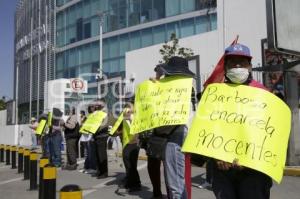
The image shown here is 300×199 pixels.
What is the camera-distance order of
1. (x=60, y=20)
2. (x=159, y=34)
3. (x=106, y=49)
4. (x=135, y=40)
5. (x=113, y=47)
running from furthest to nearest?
(x=60, y=20) → (x=106, y=49) → (x=113, y=47) → (x=135, y=40) → (x=159, y=34)

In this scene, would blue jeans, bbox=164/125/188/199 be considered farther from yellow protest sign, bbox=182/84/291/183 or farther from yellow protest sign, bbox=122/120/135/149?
yellow protest sign, bbox=122/120/135/149

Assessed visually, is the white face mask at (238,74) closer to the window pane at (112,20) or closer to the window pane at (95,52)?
the window pane at (112,20)

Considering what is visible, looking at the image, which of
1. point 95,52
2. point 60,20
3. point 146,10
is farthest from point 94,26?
point 60,20

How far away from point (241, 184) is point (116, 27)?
39527 millimetres

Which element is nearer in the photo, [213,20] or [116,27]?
[213,20]

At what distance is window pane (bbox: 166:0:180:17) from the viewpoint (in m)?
37.3

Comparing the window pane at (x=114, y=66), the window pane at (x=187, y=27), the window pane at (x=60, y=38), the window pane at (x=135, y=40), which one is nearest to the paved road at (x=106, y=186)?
the window pane at (x=187, y=27)

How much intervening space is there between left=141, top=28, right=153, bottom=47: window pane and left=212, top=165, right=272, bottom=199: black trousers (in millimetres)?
35605

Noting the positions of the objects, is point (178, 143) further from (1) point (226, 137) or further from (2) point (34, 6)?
(2) point (34, 6)

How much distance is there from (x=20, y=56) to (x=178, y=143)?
205ft

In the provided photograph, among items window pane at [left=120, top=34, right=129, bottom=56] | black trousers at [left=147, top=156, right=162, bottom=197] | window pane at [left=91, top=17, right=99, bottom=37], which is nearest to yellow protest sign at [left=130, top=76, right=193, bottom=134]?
black trousers at [left=147, top=156, right=162, bottom=197]

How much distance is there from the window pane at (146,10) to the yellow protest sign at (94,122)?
1130 inches

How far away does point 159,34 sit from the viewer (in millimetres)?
38250

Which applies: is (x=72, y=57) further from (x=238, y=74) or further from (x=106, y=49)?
(x=238, y=74)
